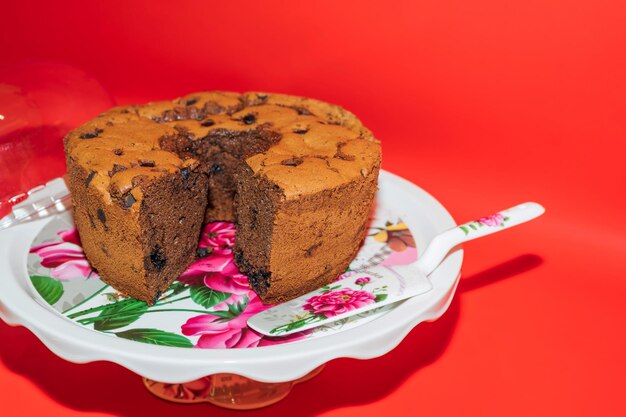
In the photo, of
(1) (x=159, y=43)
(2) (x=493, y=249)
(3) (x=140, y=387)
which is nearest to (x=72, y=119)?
(1) (x=159, y=43)

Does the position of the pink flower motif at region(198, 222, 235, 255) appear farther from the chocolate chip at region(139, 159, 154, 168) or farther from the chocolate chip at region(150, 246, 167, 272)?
the chocolate chip at region(139, 159, 154, 168)

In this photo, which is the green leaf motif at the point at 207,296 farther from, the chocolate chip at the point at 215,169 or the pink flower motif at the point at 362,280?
the chocolate chip at the point at 215,169

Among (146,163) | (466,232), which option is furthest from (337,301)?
(146,163)

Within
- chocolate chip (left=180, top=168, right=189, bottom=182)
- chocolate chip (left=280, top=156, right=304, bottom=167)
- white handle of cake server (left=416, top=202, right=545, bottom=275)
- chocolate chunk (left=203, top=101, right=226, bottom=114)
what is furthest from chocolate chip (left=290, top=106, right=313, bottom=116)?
white handle of cake server (left=416, top=202, right=545, bottom=275)

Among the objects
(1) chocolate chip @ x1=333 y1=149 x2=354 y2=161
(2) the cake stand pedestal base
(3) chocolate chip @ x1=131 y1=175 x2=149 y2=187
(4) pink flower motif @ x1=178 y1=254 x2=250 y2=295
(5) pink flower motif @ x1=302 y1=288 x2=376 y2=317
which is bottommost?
(2) the cake stand pedestal base

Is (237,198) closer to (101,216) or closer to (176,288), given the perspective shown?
(176,288)
